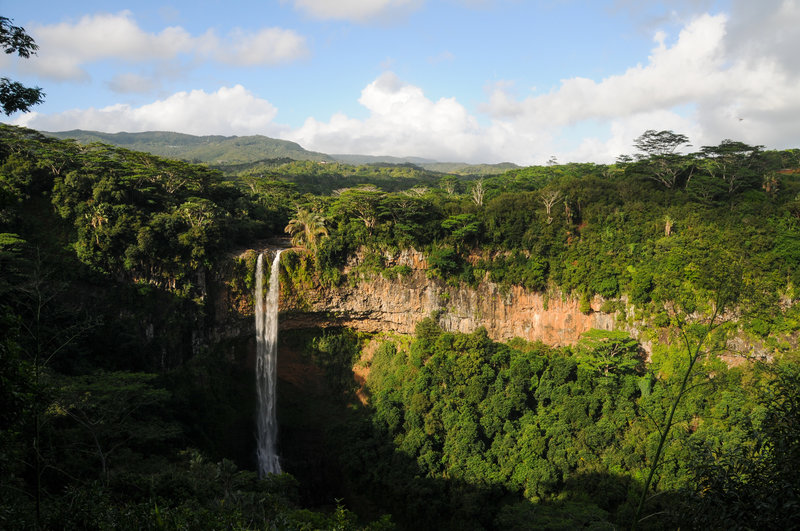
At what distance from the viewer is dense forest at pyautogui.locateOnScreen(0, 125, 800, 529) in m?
16.9

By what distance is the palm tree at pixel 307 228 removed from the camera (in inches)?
1033

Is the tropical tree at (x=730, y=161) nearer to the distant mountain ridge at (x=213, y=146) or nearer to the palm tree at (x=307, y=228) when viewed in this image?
the palm tree at (x=307, y=228)

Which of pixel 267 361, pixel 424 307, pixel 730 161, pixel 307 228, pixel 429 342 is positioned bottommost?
pixel 267 361

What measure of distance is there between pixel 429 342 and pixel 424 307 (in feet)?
7.67

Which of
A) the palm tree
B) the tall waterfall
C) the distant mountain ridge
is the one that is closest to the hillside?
the distant mountain ridge

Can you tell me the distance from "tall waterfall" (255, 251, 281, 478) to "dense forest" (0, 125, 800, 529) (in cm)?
66

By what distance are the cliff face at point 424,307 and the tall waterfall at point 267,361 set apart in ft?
2.77

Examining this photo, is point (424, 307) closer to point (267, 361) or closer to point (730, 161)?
point (267, 361)

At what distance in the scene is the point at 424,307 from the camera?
2702cm

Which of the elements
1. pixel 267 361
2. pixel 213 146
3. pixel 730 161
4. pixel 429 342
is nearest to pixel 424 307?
pixel 429 342

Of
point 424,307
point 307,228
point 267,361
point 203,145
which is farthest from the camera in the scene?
point 203,145

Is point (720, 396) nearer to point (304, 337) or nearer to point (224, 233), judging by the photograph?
point (304, 337)

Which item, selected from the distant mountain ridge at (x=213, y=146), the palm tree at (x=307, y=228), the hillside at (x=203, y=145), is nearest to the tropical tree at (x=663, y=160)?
the palm tree at (x=307, y=228)

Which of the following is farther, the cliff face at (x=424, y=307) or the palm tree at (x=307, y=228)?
the palm tree at (x=307, y=228)
